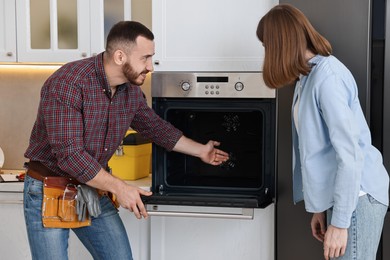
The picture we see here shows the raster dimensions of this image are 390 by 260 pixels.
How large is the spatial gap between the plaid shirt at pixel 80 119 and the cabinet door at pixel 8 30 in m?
0.94

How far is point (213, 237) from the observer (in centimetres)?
299

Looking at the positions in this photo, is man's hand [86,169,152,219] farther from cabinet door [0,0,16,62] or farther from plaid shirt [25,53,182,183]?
cabinet door [0,0,16,62]

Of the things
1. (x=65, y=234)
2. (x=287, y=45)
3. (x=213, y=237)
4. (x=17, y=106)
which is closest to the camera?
(x=287, y=45)

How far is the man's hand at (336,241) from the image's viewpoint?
2064mm

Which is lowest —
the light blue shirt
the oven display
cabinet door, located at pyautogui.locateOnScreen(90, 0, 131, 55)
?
the light blue shirt

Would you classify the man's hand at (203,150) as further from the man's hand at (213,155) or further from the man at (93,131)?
the man at (93,131)

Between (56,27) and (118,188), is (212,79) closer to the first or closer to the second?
(118,188)

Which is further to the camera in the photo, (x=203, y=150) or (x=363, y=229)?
(x=203, y=150)

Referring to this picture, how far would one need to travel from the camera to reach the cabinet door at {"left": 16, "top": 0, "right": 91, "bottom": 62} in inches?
126

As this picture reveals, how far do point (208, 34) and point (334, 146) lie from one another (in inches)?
43.2

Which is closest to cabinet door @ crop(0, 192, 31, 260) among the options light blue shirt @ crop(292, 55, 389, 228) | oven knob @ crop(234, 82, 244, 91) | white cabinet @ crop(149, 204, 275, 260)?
white cabinet @ crop(149, 204, 275, 260)

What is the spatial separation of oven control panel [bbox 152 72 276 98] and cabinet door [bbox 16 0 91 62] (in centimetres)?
48

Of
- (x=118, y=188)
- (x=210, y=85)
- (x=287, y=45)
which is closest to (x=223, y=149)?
(x=210, y=85)

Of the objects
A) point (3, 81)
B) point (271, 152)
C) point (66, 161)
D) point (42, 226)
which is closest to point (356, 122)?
point (271, 152)
